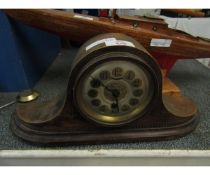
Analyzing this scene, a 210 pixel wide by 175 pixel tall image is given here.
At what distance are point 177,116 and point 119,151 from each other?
6.9 inches

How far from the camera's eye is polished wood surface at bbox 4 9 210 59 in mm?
693

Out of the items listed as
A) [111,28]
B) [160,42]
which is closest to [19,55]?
[111,28]

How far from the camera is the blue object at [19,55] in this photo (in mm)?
733

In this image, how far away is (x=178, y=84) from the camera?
36.1 inches

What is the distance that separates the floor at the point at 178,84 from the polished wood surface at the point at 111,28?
0.16 meters

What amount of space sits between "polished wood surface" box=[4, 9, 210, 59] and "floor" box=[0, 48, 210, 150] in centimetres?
16

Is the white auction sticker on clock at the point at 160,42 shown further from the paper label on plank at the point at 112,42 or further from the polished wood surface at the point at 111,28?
the paper label on plank at the point at 112,42

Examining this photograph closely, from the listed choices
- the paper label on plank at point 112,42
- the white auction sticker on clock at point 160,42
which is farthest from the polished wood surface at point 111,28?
the paper label on plank at point 112,42

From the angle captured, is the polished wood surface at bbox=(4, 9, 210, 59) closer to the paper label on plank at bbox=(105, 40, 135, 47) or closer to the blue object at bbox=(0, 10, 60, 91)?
the blue object at bbox=(0, 10, 60, 91)

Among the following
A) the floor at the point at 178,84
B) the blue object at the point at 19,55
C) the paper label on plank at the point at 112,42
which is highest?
the paper label on plank at the point at 112,42

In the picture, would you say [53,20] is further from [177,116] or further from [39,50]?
[177,116]

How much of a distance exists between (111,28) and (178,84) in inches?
14.8

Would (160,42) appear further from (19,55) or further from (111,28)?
(19,55)

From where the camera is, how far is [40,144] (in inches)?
23.1
